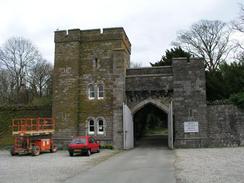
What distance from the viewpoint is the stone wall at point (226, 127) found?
2425cm

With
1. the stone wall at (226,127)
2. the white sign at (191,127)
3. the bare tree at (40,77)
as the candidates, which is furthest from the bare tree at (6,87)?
the stone wall at (226,127)

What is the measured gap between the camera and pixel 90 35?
1067 inches

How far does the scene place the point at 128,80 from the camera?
87.7 ft


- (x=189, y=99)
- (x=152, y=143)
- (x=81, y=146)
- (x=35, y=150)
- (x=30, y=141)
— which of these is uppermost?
(x=189, y=99)

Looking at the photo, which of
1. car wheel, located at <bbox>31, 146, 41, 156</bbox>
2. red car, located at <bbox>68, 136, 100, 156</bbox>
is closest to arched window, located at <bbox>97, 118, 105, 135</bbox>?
red car, located at <bbox>68, 136, 100, 156</bbox>

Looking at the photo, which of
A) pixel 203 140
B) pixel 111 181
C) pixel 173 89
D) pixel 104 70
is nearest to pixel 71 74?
pixel 104 70

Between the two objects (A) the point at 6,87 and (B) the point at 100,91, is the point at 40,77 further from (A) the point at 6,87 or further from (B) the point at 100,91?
(B) the point at 100,91

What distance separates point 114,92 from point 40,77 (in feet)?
72.4

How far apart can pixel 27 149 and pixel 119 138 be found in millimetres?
6803

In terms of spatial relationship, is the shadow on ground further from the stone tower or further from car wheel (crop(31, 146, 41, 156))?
car wheel (crop(31, 146, 41, 156))

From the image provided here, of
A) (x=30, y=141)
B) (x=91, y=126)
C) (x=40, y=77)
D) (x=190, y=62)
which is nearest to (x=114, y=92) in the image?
(x=91, y=126)

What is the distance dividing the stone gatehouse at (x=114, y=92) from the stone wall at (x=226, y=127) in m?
0.22

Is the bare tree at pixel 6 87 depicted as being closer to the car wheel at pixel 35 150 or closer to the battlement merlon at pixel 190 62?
the car wheel at pixel 35 150

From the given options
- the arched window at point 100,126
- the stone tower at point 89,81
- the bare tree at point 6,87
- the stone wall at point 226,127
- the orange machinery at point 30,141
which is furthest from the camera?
the bare tree at point 6,87
